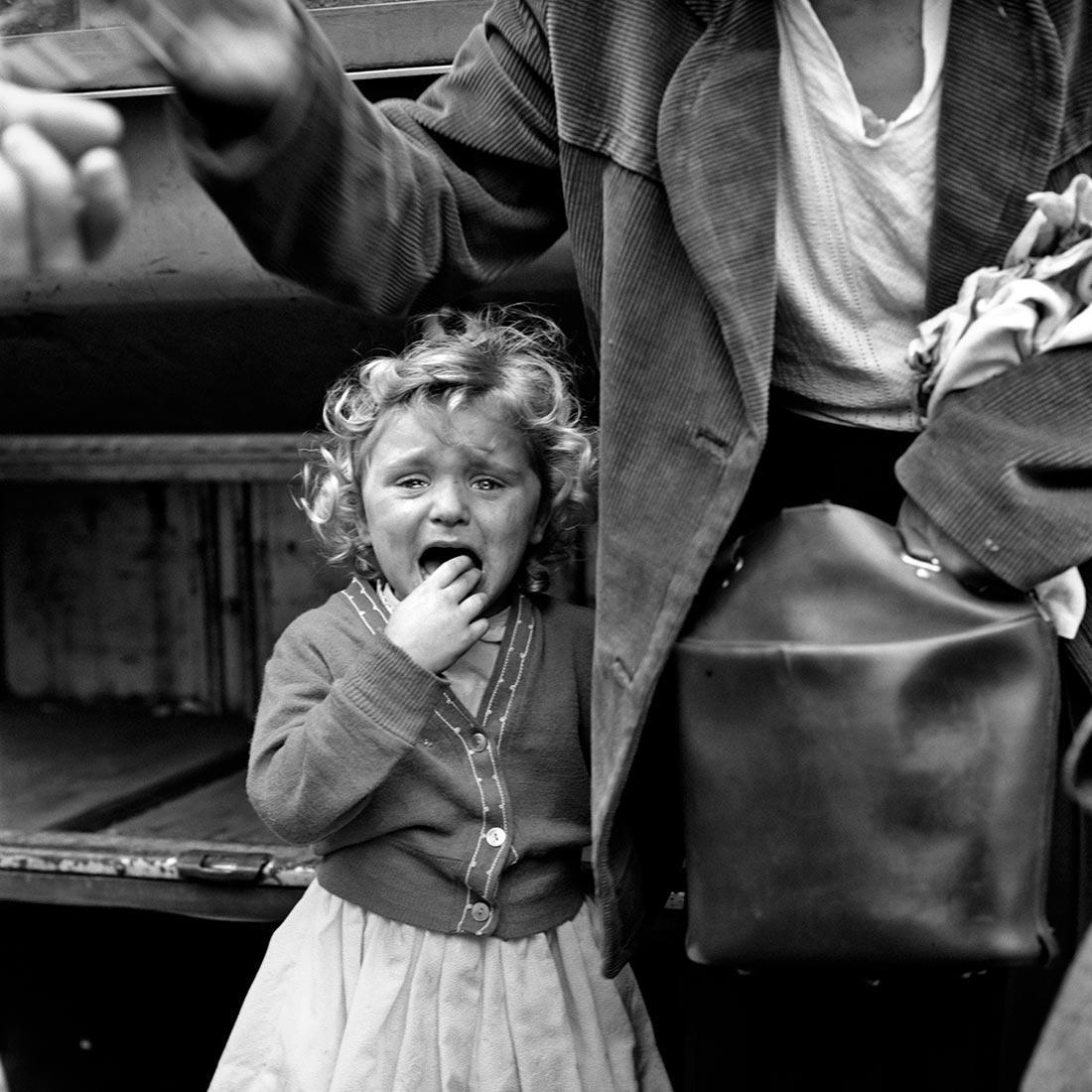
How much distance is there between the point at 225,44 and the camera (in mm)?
983

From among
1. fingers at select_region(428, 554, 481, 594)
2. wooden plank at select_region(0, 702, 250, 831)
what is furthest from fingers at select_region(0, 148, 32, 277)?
wooden plank at select_region(0, 702, 250, 831)

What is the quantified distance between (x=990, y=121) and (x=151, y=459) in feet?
7.03

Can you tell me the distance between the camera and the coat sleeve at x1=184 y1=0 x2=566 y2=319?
1104 millimetres

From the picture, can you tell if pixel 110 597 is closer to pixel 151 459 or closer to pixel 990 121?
pixel 151 459

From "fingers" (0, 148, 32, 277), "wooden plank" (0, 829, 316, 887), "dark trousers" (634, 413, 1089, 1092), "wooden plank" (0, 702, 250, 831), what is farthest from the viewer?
"wooden plank" (0, 702, 250, 831)

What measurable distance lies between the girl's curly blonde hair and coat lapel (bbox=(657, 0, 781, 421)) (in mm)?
497

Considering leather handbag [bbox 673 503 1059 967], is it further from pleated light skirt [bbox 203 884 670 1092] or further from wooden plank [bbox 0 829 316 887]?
wooden plank [bbox 0 829 316 887]

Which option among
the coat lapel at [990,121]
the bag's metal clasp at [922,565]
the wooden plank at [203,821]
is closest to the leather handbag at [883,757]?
the bag's metal clasp at [922,565]

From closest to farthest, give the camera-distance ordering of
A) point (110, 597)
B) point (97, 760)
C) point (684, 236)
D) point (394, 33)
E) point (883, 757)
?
point (883, 757), point (684, 236), point (394, 33), point (97, 760), point (110, 597)

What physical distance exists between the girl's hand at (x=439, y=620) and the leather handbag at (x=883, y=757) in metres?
0.44

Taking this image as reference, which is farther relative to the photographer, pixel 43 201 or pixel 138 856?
pixel 138 856

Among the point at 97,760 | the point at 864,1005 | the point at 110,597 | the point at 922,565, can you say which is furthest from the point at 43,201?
the point at 110,597

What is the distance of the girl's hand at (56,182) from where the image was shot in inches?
30.7

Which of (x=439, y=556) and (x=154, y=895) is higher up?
(x=439, y=556)
